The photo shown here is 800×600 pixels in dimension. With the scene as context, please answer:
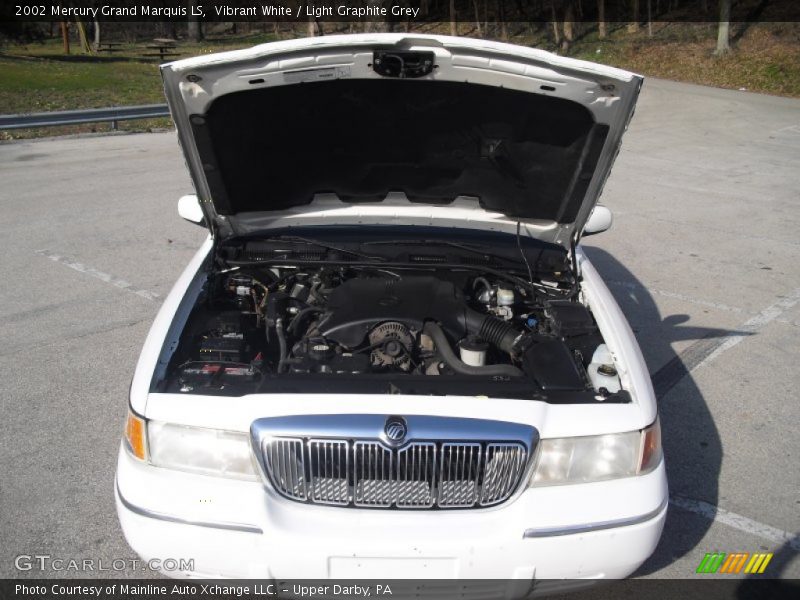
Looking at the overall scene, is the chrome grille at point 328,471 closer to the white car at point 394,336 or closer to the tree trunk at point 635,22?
the white car at point 394,336

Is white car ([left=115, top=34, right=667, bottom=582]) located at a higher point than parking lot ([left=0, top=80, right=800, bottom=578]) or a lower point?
higher

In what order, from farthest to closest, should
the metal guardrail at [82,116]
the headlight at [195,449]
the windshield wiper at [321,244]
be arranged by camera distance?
the metal guardrail at [82,116], the windshield wiper at [321,244], the headlight at [195,449]

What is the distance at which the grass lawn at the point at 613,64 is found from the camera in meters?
17.3

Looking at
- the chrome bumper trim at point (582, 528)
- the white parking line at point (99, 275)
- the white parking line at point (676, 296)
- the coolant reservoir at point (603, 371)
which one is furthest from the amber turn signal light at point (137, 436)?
the white parking line at point (676, 296)

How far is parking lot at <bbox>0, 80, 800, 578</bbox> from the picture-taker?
10.7ft

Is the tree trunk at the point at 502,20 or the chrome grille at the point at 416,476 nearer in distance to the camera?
the chrome grille at the point at 416,476

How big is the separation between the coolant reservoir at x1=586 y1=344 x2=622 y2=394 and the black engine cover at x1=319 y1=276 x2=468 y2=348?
0.61 metres

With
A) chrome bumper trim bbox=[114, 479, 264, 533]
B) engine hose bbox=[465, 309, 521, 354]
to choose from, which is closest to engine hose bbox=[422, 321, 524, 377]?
engine hose bbox=[465, 309, 521, 354]

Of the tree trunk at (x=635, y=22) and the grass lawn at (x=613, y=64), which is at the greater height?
the tree trunk at (x=635, y=22)

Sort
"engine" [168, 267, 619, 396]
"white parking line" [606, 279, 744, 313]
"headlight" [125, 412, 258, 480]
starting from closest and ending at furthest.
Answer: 1. "headlight" [125, 412, 258, 480]
2. "engine" [168, 267, 619, 396]
3. "white parking line" [606, 279, 744, 313]

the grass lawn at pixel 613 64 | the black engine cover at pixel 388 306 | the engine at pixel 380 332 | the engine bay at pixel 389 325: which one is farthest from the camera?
the grass lawn at pixel 613 64

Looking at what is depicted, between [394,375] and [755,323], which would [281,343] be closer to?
[394,375]
